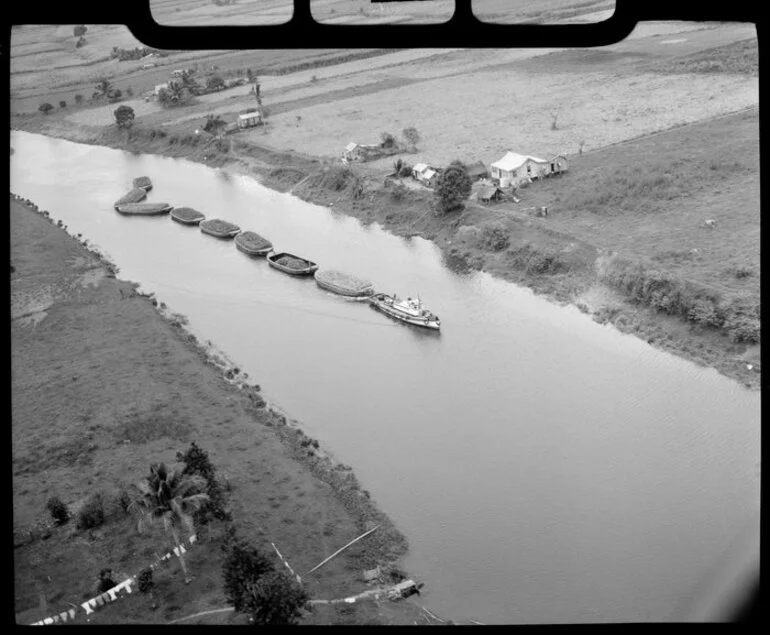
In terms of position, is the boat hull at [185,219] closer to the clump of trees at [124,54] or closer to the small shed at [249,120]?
the small shed at [249,120]

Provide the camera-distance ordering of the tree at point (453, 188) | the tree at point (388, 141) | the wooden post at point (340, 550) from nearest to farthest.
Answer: the wooden post at point (340, 550)
the tree at point (453, 188)
the tree at point (388, 141)

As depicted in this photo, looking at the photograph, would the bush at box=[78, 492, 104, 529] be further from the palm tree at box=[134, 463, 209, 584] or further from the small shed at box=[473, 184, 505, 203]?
the small shed at box=[473, 184, 505, 203]

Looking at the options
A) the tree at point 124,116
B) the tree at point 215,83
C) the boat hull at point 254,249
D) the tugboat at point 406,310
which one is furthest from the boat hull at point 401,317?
the tree at point 215,83

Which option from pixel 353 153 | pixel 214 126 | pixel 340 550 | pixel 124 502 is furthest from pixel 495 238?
pixel 214 126

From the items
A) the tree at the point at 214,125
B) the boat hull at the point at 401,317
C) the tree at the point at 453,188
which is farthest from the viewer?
the tree at the point at 214,125

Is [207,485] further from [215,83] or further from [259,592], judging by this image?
[215,83]

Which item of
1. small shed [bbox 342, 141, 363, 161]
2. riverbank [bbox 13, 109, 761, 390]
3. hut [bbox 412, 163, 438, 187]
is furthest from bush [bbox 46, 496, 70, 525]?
small shed [bbox 342, 141, 363, 161]

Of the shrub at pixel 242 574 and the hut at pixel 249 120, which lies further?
the hut at pixel 249 120
